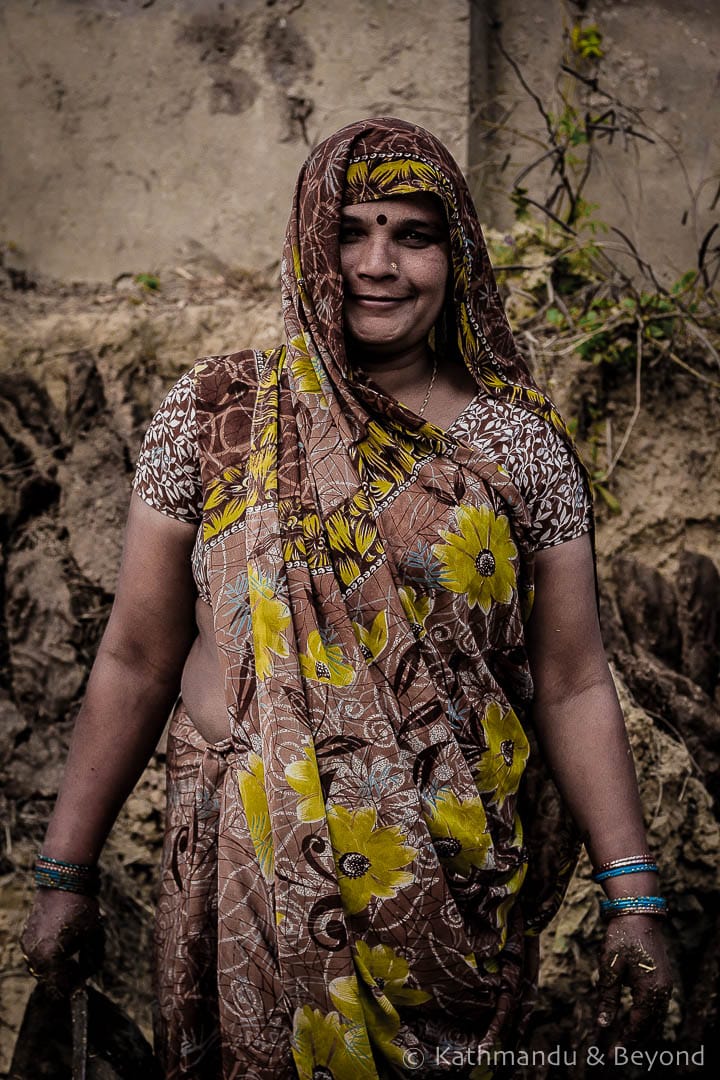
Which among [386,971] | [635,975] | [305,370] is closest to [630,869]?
[635,975]

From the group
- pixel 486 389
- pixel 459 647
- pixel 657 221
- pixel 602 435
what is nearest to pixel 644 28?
pixel 657 221

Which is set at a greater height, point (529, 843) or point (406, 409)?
point (406, 409)

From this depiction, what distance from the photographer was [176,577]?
1883mm

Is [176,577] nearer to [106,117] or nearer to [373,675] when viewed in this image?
[373,675]

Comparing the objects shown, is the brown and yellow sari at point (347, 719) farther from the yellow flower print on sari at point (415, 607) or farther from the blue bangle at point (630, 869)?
the blue bangle at point (630, 869)

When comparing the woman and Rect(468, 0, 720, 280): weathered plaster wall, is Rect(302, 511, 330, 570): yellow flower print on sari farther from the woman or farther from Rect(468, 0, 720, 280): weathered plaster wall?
Rect(468, 0, 720, 280): weathered plaster wall

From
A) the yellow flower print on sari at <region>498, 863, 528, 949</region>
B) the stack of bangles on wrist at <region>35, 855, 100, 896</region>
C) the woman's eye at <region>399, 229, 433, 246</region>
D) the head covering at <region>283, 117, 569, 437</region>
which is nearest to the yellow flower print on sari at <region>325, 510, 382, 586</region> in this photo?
the head covering at <region>283, 117, 569, 437</region>

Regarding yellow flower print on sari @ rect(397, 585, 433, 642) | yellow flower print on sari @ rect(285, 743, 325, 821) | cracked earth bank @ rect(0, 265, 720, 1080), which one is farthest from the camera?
cracked earth bank @ rect(0, 265, 720, 1080)

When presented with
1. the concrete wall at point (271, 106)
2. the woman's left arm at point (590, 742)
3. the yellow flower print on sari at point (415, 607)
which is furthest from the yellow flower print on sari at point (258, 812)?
the concrete wall at point (271, 106)

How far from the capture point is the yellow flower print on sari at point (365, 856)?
1648 mm

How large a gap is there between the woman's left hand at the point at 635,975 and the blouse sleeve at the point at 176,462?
101 cm

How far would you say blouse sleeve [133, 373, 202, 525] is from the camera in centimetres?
183

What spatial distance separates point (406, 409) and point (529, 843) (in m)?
0.87

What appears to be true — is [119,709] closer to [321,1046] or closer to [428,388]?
[321,1046]
